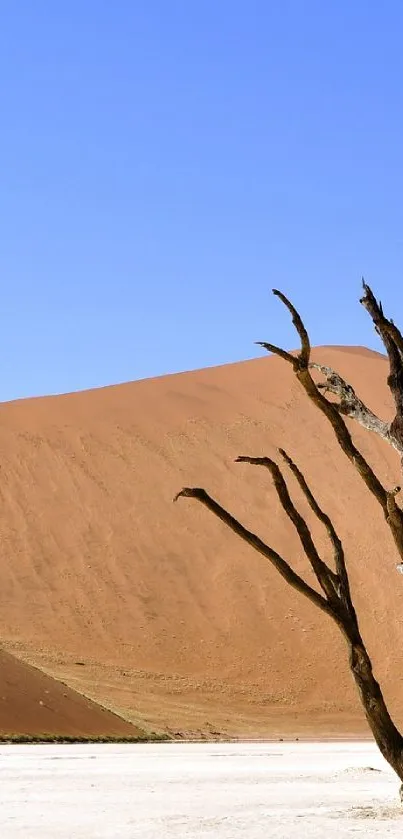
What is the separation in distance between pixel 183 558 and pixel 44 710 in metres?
20.2

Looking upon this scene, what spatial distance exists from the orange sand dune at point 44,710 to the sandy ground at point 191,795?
12.1 ft

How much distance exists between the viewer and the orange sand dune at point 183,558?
3834 cm

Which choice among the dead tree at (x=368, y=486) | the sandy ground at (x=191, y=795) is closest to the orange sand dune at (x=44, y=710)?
the sandy ground at (x=191, y=795)

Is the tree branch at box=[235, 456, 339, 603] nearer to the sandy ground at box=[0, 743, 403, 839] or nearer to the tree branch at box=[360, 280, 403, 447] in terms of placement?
the tree branch at box=[360, 280, 403, 447]

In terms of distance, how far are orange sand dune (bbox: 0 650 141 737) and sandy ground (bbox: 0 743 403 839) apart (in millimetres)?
3699

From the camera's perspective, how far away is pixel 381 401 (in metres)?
61.3

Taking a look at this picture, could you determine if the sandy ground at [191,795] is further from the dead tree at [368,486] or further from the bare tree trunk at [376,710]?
the dead tree at [368,486]

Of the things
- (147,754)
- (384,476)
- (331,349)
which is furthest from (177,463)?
(147,754)

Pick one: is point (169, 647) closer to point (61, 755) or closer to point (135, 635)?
point (135, 635)

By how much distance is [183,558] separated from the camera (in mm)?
47562

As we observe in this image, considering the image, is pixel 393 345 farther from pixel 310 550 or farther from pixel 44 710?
pixel 44 710

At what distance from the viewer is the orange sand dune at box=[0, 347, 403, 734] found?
38.3 meters

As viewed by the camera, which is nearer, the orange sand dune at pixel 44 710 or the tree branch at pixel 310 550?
the tree branch at pixel 310 550

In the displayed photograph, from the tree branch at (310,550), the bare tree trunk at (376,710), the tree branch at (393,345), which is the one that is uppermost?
the tree branch at (393,345)
